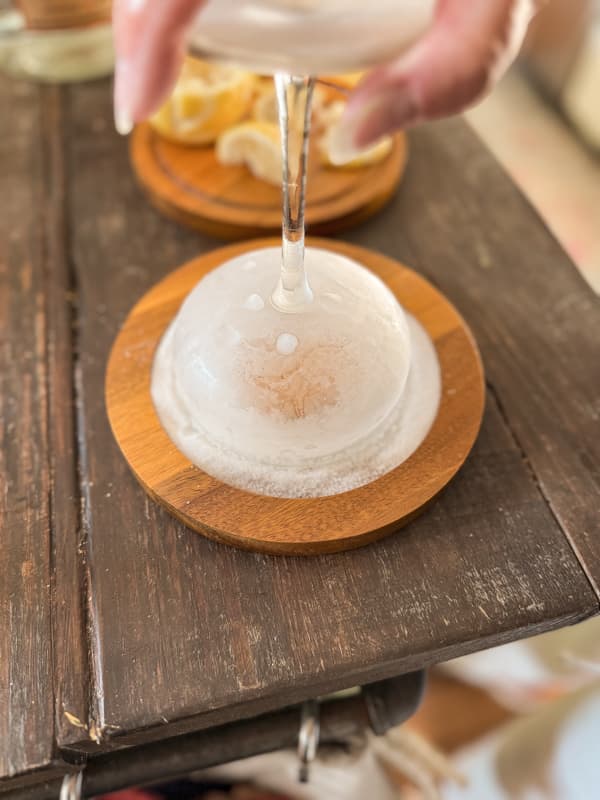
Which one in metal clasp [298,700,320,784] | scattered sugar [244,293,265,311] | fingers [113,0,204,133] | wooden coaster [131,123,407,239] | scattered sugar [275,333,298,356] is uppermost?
fingers [113,0,204,133]

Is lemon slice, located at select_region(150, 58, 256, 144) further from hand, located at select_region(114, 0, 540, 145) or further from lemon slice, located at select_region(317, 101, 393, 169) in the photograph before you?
hand, located at select_region(114, 0, 540, 145)

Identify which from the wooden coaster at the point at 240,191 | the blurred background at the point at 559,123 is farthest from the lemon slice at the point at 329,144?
the blurred background at the point at 559,123

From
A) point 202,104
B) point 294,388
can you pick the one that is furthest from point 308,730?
point 202,104

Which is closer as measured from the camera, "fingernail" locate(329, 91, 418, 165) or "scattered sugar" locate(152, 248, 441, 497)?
"fingernail" locate(329, 91, 418, 165)

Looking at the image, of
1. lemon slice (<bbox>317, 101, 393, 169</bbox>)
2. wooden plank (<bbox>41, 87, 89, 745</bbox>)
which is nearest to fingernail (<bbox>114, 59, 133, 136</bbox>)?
wooden plank (<bbox>41, 87, 89, 745</bbox>)

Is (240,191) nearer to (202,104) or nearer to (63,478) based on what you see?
(202,104)

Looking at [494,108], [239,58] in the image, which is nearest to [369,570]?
[239,58]

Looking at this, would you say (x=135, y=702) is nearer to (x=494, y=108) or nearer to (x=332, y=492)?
(x=332, y=492)

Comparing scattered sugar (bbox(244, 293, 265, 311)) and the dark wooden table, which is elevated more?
scattered sugar (bbox(244, 293, 265, 311))
